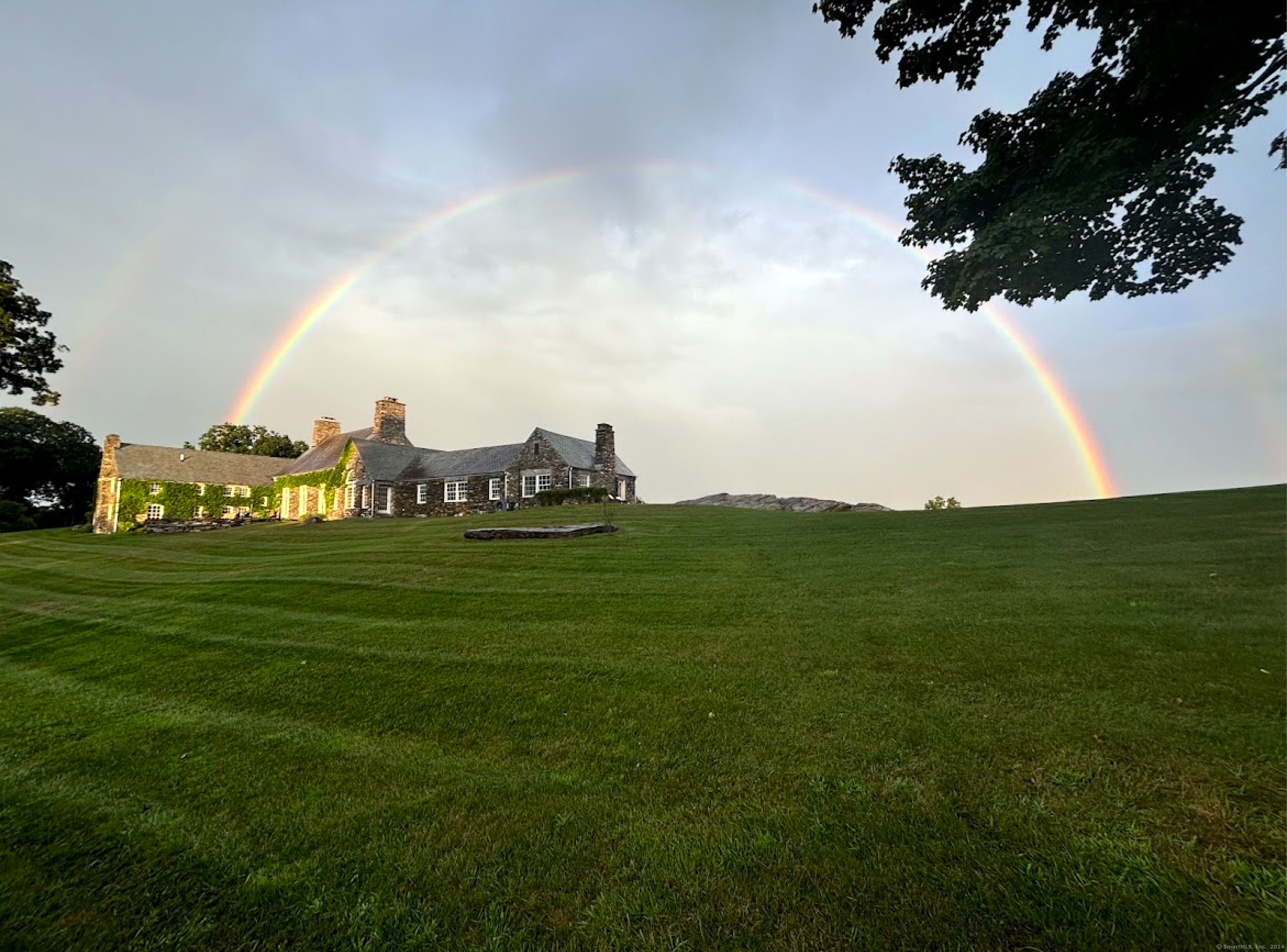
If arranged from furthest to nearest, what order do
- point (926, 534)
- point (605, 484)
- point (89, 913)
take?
point (605, 484) → point (926, 534) → point (89, 913)

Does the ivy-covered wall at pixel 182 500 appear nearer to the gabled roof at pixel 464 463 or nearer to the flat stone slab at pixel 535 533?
the gabled roof at pixel 464 463

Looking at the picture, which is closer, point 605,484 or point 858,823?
point 858,823

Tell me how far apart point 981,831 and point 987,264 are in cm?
1262

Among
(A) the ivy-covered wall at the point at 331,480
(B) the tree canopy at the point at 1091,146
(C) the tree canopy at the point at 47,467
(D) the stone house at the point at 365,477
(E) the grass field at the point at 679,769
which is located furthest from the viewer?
(C) the tree canopy at the point at 47,467

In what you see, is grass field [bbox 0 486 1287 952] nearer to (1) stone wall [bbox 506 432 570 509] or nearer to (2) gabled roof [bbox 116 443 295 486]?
(1) stone wall [bbox 506 432 570 509]

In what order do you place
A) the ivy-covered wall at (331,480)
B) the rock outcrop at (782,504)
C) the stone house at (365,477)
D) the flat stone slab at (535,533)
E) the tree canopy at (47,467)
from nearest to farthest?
the flat stone slab at (535,533) → the rock outcrop at (782,504) → the stone house at (365,477) → the ivy-covered wall at (331,480) → the tree canopy at (47,467)

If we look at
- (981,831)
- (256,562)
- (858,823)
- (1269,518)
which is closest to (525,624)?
(858,823)

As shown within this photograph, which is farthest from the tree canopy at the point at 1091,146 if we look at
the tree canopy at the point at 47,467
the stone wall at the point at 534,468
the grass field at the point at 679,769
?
the tree canopy at the point at 47,467

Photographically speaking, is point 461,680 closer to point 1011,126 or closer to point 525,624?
point 525,624

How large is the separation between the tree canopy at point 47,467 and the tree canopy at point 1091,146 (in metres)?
80.9

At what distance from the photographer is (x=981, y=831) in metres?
3.74

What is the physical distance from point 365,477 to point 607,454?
2069 centimetres

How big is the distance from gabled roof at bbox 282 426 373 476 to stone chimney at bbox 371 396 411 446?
150 centimetres

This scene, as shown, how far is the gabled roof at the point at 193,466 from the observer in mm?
46719
